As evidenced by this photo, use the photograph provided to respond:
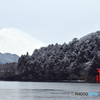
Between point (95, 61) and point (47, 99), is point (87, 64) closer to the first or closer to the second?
point (95, 61)

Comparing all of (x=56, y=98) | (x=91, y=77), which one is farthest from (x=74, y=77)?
(x=56, y=98)

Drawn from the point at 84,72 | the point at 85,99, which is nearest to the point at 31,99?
the point at 85,99

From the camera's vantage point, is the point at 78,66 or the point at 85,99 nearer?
the point at 85,99

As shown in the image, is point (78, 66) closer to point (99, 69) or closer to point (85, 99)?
point (99, 69)

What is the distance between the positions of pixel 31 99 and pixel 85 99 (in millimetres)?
10482

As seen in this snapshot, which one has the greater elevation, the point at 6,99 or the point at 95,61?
the point at 95,61

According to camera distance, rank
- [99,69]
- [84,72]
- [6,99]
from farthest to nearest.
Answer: [84,72] → [99,69] → [6,99]

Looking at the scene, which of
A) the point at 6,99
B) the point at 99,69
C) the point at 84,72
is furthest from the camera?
the point at 84,72

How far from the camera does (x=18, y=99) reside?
190 feet

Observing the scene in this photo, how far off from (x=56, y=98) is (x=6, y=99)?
32.8 feet

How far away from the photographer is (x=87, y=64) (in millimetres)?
195875

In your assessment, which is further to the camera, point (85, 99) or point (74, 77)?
point (74, 77)

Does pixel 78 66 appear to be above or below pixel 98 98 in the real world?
above

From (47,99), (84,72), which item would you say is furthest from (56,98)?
(84,72)
